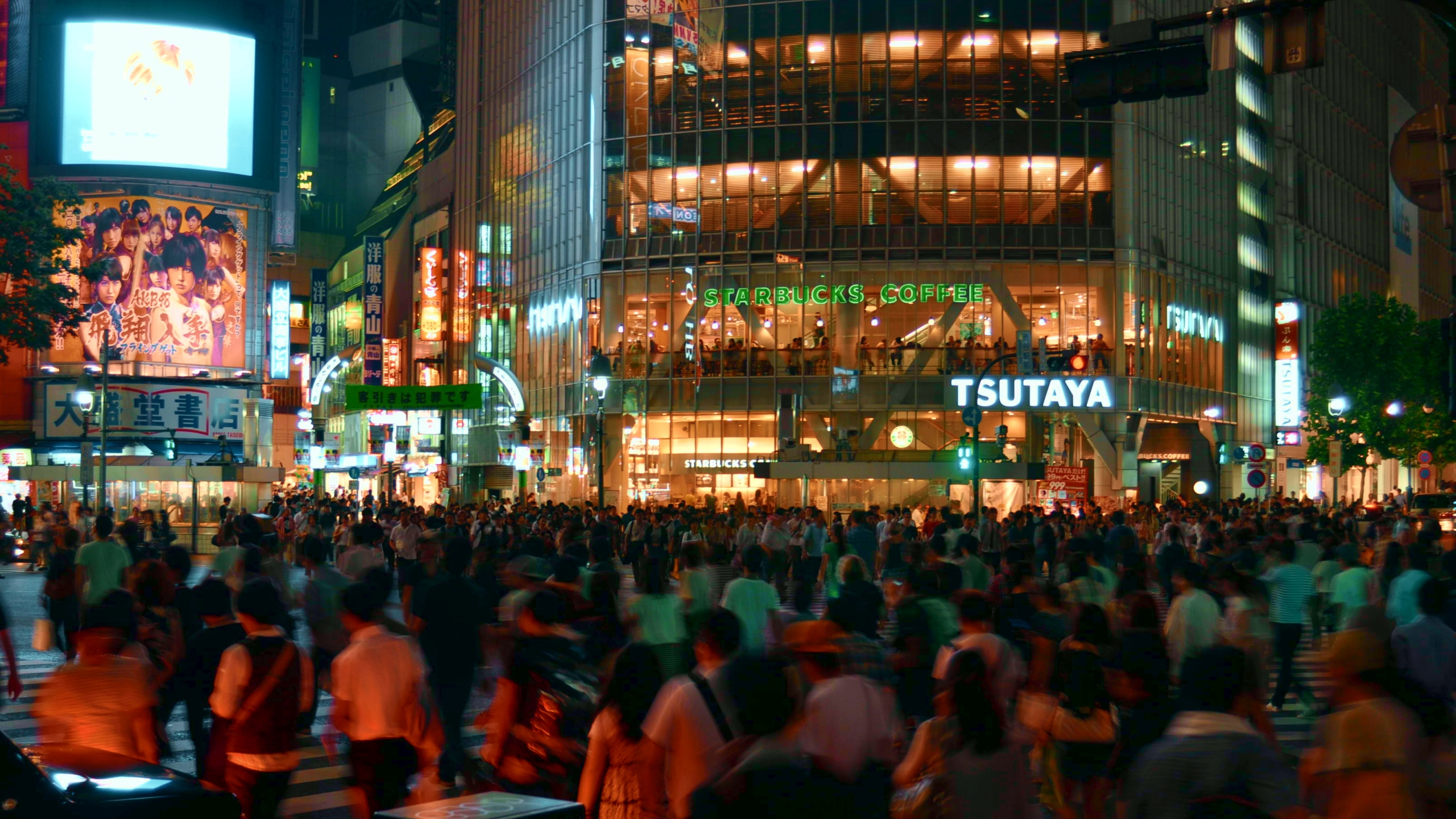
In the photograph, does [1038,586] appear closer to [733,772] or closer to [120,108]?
[733,772]

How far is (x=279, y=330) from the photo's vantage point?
61625mm

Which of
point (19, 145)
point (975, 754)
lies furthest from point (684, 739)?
point (19, 145)

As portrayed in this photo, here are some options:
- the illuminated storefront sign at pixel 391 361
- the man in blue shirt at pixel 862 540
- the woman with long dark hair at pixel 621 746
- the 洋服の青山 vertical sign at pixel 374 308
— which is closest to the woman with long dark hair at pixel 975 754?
the woman with long dark hair at pixel 621 746

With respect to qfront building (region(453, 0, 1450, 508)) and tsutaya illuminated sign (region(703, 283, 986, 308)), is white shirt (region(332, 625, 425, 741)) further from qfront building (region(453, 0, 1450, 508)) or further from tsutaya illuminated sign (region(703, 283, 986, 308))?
tsutaya illuminated sign (region(703, 283, 986, 308))

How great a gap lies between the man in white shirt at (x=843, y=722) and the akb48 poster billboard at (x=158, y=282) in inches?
2115

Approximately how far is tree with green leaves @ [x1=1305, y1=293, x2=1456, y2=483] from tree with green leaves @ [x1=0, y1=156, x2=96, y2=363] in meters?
49.4

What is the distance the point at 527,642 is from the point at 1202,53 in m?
5.78

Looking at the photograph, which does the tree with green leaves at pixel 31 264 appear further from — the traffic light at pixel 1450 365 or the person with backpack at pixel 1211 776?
the person with backpack at pixel 1211 776

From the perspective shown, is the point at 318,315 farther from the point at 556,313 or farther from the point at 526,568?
the point at 526,568

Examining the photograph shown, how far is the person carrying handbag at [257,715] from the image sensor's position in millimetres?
7258

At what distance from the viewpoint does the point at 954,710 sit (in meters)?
5.44

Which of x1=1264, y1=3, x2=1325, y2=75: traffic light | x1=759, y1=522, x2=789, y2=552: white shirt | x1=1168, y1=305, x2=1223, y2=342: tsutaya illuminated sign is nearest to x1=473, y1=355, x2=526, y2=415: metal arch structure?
x1=759, y1=522, x2=789, y2=552: white shirt

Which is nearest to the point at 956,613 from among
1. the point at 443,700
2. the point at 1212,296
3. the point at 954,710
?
the point at 443,700

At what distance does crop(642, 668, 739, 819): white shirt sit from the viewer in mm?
5852
